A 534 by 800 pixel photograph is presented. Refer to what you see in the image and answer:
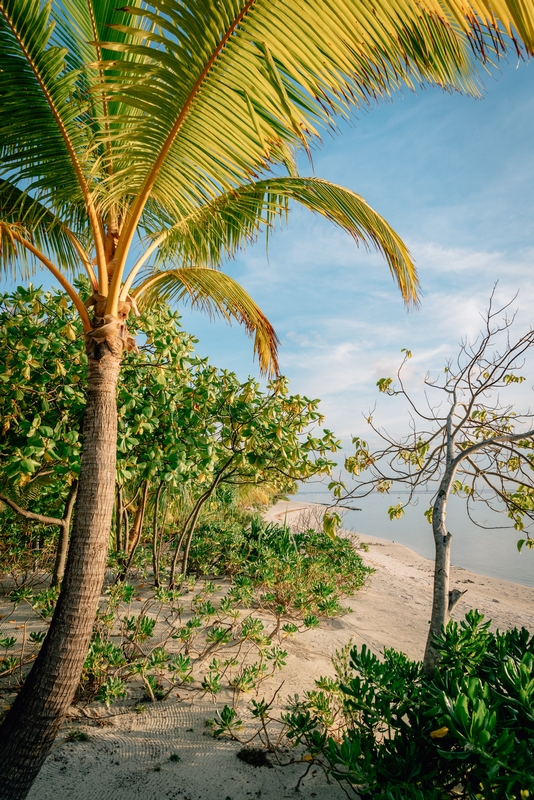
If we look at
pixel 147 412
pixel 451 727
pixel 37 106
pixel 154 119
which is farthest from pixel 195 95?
pixel 451 727

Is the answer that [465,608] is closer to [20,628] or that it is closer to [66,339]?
[20,628]

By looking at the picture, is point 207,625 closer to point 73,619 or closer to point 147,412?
point 73,619

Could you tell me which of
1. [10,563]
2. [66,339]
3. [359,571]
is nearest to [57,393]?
[66,339]

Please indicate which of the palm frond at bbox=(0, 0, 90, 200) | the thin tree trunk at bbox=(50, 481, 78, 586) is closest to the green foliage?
the thin tree trunk at bbox=(50, 481, 78, 586)

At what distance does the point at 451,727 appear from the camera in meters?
1.42

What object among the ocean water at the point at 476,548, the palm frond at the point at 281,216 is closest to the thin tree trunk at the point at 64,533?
the palm frond at the point at 281,216

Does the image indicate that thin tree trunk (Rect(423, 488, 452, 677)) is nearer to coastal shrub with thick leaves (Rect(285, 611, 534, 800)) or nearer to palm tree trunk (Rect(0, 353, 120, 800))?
coastal shrub with thick leaves (Rect(285, 611, 534, 800))

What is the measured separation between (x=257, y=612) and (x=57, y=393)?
11.6 feet

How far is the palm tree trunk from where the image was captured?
2.38m

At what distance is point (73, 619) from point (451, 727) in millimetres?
2179

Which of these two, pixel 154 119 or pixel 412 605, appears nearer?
pixel 154 119

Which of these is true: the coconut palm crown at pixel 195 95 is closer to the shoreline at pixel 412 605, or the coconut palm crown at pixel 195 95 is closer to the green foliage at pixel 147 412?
the green foliage at pixel 147 412

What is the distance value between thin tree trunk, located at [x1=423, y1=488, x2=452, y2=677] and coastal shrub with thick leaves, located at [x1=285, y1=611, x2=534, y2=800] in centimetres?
19

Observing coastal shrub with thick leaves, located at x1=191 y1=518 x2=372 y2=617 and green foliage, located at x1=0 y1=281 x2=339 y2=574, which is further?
coastal shrub with thick leaves, located at x1=191 y1=518 x2=372 y2=617
